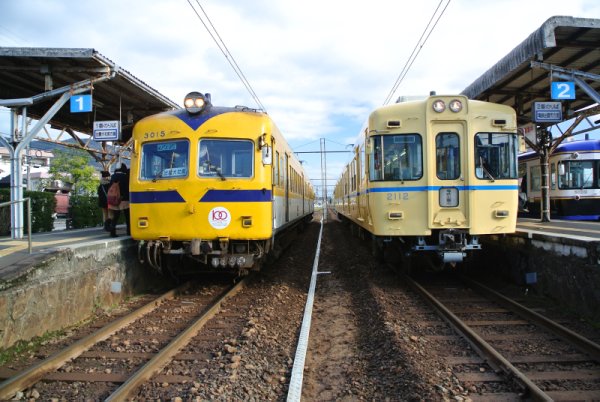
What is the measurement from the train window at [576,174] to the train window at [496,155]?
33.7 feet

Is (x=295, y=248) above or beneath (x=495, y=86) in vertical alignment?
beneath

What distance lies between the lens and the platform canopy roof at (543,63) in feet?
28.7

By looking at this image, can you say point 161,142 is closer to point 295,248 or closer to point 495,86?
point 295,248

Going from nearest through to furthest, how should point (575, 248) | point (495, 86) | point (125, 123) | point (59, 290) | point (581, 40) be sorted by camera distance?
point (59, 290)
point (575, 248)
point (581, 40)
point (495, 86)
point (125, 123)

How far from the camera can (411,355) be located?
14.8 ft

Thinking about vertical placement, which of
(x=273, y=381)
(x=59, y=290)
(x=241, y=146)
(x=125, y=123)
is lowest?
(x=273, y=381)

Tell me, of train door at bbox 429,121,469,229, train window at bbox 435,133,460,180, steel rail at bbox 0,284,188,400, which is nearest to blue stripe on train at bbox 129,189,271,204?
steel rail at bbox 0,284,188,400

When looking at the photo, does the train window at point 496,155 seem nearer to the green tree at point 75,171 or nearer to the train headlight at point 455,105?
the train headlight at point 455,105

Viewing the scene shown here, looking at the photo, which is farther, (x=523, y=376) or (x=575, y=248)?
(x=575, y=248)

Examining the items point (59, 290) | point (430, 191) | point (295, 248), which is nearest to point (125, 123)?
point (295, 248)

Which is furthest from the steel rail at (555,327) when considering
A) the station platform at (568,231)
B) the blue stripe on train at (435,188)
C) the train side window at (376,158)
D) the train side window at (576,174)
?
the train side window at (576,174)

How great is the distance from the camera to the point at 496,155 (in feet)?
24.9

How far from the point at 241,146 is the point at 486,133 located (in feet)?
14.1

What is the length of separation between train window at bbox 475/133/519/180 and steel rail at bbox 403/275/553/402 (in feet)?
8.23
